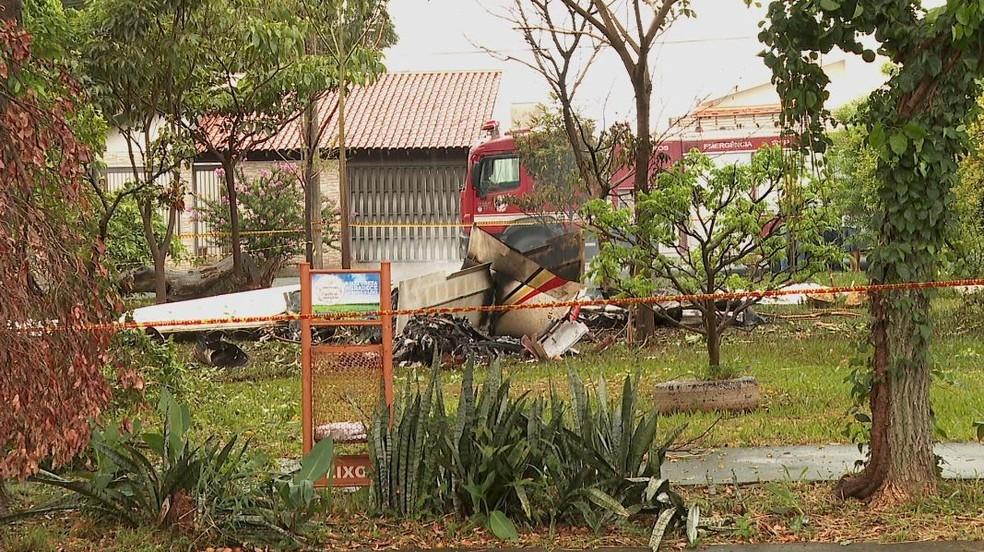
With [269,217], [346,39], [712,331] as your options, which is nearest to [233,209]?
[346,39]

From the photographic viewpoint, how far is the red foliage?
634 centimetres

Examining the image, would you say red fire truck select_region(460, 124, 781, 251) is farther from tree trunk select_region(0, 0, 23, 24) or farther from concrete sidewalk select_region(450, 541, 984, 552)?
concrete sidewalk select_region(450, 541, 984, 552)

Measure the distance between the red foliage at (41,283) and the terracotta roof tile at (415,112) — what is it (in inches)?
809

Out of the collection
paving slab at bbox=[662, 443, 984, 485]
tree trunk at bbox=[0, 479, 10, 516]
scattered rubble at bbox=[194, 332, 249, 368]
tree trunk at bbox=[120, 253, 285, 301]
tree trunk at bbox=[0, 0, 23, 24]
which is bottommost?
scattered rubble at bbox=[194, 332, 249, 368]

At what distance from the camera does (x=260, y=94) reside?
17.9 metres

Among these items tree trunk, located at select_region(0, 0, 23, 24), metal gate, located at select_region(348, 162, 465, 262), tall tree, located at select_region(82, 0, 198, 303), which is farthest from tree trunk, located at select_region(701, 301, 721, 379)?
metal gate, located at select_region(348, 162, 465, 262)

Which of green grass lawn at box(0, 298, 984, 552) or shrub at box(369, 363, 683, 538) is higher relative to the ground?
shrub at box(369, 363, 683, 538)

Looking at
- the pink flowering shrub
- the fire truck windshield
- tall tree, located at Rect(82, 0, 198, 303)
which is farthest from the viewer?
the pink flowering shrub

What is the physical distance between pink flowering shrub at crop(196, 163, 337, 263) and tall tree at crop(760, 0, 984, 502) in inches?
743

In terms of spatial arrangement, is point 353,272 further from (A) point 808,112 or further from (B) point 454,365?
(B) point 454,365

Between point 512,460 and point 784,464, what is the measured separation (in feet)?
7.96

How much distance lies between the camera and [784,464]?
8.20m

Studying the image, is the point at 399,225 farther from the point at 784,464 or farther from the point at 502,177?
the point at 784,464

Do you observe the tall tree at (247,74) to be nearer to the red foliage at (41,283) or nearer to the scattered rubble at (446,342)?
the scattered rubble at (446,342)
